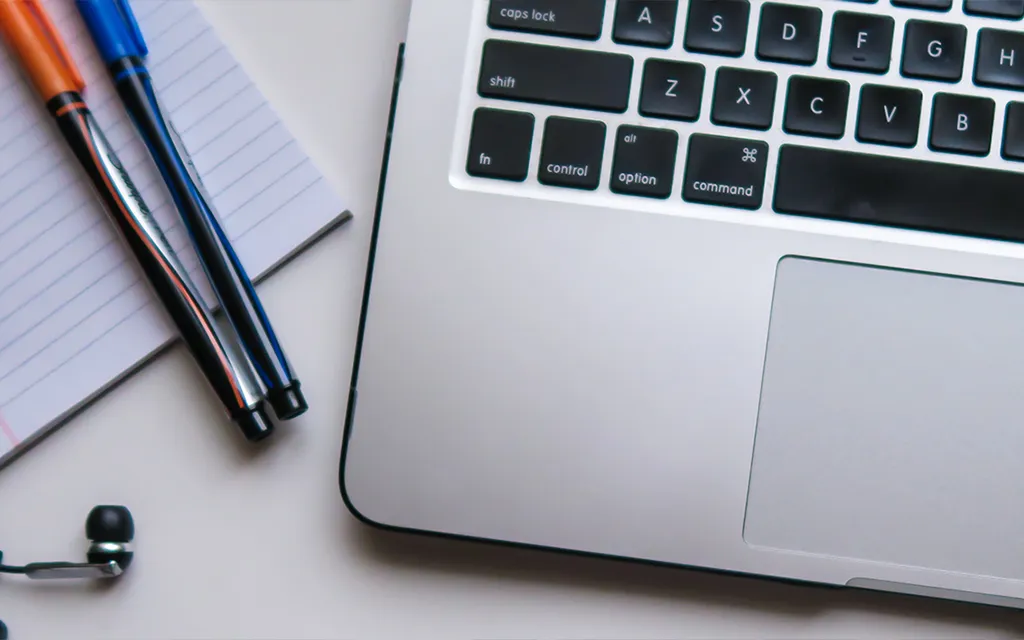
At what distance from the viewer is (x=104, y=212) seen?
0.39 m

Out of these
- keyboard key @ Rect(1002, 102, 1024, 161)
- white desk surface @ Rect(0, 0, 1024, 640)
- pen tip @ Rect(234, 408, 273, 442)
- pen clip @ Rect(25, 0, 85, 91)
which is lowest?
white desk surface @ Rect(0, 0, 1024, 640)

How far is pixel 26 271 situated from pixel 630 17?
1.05ft

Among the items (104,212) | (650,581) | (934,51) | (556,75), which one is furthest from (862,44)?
(104,212)

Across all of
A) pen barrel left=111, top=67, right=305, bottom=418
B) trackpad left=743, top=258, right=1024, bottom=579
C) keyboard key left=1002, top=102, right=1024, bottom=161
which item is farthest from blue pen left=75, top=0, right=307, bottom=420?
keyboard key left=1002, top=102, right=1024, bottom=161

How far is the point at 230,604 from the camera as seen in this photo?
38 centimetres

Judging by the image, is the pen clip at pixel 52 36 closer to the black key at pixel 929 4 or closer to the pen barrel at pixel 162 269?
the pen barrel at pixel 162 269

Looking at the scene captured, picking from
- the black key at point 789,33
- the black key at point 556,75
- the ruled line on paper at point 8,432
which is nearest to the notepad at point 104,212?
the ruled line on paper at point 8,432

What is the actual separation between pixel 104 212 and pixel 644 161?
0.27 m

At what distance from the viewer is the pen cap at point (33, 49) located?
0.37 meters

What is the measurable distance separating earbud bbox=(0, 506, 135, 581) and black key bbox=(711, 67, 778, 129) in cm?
33

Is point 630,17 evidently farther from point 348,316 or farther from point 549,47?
point 348,316

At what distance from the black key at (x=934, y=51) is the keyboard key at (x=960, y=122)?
11 mm

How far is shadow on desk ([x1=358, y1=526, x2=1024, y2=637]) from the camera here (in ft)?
1.23

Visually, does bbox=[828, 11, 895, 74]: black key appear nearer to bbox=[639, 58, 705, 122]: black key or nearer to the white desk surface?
bbox=[639, 58, 705, 122]: black key
